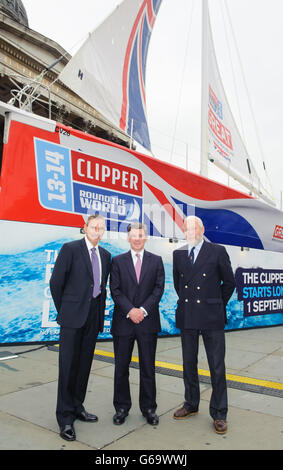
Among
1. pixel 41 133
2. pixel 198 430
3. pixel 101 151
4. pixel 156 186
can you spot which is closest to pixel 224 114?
pixel 156 186

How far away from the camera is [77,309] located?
3.04 meters

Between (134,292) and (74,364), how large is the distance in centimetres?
84

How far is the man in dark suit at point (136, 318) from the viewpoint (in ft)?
10.3

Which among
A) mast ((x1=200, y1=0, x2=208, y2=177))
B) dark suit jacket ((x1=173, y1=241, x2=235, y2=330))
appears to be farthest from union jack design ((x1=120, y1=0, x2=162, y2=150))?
dark suit jacket ((x1=173, y1=241, x2=235, y2=330))

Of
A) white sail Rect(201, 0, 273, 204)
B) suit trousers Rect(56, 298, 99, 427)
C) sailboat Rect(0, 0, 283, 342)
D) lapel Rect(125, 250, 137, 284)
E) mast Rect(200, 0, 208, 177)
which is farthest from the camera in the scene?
white sail Rect(201, 0, 273, 204)

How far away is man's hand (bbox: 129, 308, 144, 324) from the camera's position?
311 cm

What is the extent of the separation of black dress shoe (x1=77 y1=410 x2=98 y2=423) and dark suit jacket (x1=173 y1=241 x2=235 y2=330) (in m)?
1.16

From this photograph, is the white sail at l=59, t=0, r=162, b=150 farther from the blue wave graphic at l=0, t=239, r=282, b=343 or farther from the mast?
the blue wave graphic at l=0, t=239, r=282, b=343

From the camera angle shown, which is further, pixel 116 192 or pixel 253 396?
pixel 116 192

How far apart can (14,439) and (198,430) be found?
1.52m

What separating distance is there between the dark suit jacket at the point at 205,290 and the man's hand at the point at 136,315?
1.51ft

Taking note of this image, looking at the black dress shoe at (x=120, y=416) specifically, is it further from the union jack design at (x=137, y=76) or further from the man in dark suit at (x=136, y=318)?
the union jack design at (x=137, y=76)

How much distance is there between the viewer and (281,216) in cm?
1028
